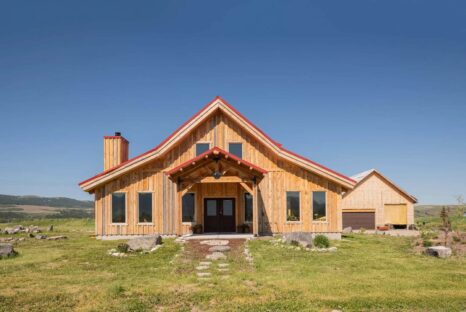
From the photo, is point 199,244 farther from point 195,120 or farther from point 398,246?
point 398,246

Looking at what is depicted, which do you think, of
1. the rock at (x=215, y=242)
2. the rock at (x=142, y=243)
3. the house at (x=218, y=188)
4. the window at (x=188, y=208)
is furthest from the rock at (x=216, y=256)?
the window at (x=188, y=208)

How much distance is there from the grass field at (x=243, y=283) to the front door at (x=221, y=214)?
7.43 m

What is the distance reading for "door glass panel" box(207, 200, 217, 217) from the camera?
26.2 metres

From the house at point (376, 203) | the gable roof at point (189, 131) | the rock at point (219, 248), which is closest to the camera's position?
the rock at point (219, 248)

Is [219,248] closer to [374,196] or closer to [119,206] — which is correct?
[119,206]

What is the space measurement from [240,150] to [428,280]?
14.8 meters

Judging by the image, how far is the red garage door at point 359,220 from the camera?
124 ft

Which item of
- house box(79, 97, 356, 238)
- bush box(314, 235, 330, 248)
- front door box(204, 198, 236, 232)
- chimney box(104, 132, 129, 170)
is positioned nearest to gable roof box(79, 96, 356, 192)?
house box(79, 97, 356, 238)

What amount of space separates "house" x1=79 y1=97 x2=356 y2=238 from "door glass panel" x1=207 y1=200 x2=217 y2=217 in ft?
1.26

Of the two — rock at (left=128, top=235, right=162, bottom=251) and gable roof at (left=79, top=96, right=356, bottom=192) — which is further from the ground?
gable roof at (left=79, top=96, right=356, bottom=192)

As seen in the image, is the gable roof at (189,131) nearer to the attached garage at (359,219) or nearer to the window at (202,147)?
the window at (202,147)

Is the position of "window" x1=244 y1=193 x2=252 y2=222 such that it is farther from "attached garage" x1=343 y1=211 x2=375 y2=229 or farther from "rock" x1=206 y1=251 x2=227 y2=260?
"attached garage" x1=343 y1=211 x2=375 y2=229

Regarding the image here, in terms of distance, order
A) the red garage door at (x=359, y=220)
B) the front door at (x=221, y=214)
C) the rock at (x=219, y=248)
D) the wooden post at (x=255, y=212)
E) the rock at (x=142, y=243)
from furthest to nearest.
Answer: the red garage door at (x=359, y=220) → the front door at (x=221, y=214) → the wooden post at (x=255, y=212) → the rock at (x=142, y=243) → the rock at (x=219, y=248)

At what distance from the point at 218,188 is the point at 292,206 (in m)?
4.63
